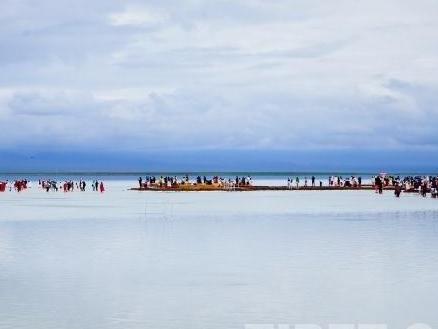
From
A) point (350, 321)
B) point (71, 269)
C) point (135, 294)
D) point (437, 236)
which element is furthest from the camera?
point (437, 236)

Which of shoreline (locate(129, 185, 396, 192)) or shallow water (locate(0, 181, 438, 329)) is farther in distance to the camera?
shoreline (locate(129, 185, 396, 192))

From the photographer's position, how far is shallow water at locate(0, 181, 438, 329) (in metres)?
16.8

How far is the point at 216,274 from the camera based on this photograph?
22.4 metres

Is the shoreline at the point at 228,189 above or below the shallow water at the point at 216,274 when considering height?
above

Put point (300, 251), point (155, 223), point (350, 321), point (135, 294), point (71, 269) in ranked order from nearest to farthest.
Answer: point (350, 321), point (135, 294), point (71, 269), point (300, 251), point (155, 223)

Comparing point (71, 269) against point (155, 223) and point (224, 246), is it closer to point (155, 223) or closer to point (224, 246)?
point (224, 246)

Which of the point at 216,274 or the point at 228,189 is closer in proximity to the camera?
the point at 216,274

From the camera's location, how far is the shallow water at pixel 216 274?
1680 centimetres

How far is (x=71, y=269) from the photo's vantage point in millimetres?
23359

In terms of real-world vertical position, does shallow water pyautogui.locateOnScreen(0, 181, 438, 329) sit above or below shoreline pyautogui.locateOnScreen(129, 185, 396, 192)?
below

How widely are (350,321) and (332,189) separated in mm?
88298

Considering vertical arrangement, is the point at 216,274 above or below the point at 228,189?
below

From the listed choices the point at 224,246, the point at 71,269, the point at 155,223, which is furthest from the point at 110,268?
the point at 155,223

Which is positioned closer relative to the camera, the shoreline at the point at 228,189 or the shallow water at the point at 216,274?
the shallow water at the point at 216,274
